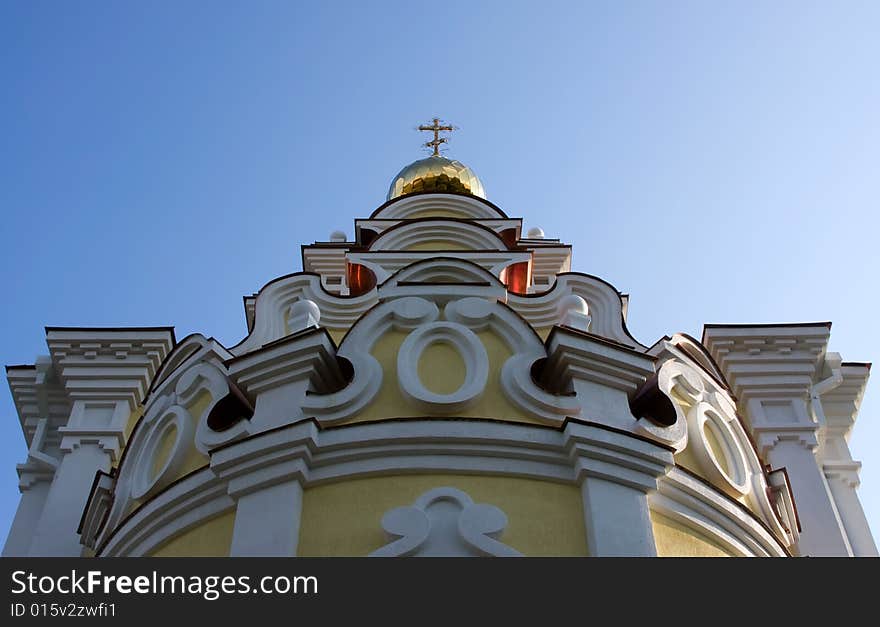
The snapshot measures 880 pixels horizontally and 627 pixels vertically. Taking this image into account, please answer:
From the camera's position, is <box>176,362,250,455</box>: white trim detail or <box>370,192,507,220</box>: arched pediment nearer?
<box>176,362,250,455</box>: white trim detail

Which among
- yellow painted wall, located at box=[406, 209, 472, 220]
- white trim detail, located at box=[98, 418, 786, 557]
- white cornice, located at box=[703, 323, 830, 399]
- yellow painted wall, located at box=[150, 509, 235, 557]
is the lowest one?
yellow painted wall, located at box=[150, 509, 235, 557]

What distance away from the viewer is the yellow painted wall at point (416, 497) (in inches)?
269

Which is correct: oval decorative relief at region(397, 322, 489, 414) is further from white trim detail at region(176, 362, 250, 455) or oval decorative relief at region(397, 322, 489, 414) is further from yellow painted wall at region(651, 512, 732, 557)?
yellow painted wall at region(651, 512, 732, 557)

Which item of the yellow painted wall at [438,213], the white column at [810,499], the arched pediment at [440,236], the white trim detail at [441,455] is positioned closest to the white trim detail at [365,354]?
the white trim detail at [441,455]

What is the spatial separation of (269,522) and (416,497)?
3.23 ft

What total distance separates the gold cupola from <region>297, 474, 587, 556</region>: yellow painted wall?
35.4 ft

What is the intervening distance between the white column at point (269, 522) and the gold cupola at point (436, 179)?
1093 centimetres

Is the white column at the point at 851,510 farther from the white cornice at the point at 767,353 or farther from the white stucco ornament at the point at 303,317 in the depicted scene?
the white stucco ornament at the point at 303,317

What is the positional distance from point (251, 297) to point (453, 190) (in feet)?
16.2

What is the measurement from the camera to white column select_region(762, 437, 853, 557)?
380 inches

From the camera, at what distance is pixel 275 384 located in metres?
7.86

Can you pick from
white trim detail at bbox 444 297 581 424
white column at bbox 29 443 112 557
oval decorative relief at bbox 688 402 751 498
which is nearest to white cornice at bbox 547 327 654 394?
white trim detail at bbox 444 297 581 424
